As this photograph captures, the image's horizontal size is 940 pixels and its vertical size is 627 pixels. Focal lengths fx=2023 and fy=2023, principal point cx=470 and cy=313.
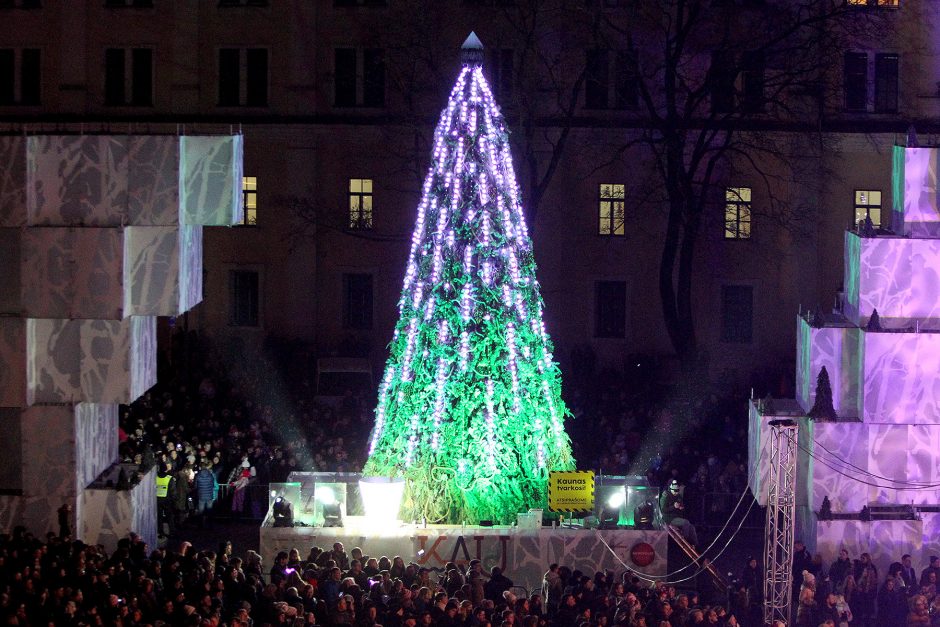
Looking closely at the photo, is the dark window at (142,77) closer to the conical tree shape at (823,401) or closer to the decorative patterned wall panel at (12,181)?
the decorative patterned wall panel at (12,181)

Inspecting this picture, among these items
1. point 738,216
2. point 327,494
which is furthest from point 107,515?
point 738,216

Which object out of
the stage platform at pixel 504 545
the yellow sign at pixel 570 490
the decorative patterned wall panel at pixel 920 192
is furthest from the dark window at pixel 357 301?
the decorative patterned wall panel at pixel 920 192

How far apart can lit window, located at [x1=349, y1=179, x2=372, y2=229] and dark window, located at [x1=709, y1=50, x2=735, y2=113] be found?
9488mm

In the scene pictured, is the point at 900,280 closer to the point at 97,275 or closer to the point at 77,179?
the point at 97,275

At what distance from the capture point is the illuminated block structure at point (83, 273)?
33.9 m

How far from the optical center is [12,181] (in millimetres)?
33719

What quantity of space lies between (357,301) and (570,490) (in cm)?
1856

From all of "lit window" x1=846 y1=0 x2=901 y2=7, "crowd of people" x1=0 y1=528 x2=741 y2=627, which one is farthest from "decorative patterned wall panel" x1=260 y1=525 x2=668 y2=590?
"lit window" x1=846 y1=0 x2=901 y2=7

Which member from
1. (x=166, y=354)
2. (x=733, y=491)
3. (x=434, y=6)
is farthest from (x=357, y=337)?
(x=733, y=491)

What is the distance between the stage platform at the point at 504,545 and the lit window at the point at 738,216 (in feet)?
60.3

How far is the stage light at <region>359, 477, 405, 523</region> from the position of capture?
115 ft

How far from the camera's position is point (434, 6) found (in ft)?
168

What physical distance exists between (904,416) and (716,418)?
8653 millimetres

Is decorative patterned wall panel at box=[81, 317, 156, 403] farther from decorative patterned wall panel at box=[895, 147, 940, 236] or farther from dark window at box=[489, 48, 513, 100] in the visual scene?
dark window at box=[489, 48, 513, 100]
